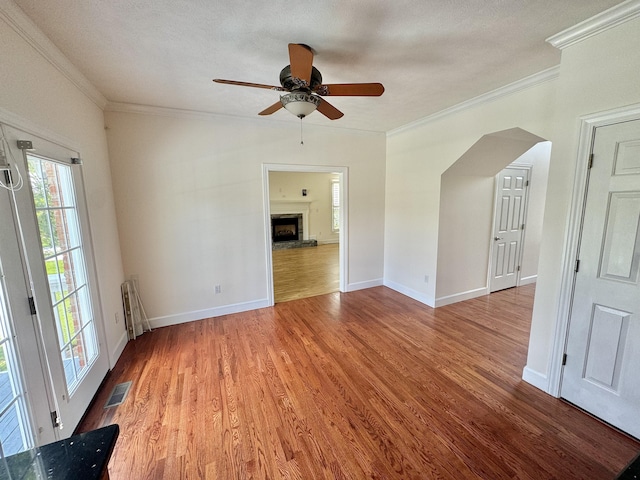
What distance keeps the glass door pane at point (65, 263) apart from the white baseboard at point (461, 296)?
3.92 metres

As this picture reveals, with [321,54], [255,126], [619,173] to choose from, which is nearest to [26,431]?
[321,54]

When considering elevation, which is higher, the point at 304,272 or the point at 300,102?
the point at 300,102

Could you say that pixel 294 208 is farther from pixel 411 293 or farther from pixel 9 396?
pixel 9 396

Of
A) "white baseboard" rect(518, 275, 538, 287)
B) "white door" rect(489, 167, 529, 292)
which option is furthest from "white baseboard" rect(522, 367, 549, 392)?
"white baseboard" rect(518, 275, 538, 287)

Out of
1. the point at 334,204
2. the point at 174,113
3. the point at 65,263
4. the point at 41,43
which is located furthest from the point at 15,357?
the point at 334,204

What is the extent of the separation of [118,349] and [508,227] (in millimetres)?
5439

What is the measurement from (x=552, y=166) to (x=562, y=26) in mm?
899

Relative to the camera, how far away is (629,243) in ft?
5.52

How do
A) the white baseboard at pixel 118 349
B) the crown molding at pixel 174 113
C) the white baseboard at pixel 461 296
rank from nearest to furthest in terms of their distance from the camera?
the white baseboard at pixel 118 349
the crown molding at pixel 174 113
the white baseboard at pixel 461 296

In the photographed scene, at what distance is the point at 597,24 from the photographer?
167 cm

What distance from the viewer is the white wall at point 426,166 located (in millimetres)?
2529

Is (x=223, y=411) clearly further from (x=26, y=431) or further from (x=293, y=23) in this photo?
(x=293, y=23)

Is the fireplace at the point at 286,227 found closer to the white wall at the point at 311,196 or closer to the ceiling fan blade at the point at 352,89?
the white wall at the point at 311,196

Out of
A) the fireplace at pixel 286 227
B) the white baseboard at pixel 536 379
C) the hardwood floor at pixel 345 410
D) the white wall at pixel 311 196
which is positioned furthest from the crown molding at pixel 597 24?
the fireplace at pixel 286 227
